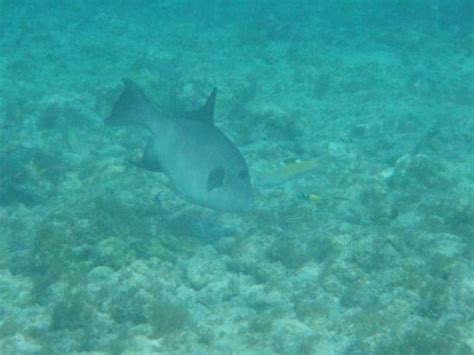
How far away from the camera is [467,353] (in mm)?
3131

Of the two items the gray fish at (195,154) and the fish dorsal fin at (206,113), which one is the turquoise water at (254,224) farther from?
the fish dorsal fin at (206,113)

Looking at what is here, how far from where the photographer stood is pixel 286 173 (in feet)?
18.9

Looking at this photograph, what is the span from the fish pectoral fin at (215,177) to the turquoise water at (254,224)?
945 mm

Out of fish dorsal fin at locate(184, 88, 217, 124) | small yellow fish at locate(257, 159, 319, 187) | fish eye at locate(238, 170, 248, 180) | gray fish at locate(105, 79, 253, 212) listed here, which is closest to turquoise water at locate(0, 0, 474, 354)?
small yellow fish at locate(257, 159, 319, 187)

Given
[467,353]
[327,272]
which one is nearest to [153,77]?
[327,272]

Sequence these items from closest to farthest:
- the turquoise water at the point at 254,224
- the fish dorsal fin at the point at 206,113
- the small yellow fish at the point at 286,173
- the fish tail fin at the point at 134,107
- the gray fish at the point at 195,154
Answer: the turquoise water at the point at 254,224 < the gray fish at the point at 195,154 < the fish dorsal fin at the point at 206,113 < the fish tail fin at the point at 134,107 < the small yellow fish at the point at 286,173

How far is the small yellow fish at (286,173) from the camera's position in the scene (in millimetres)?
5750

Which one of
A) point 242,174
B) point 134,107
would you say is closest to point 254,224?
point 242,174

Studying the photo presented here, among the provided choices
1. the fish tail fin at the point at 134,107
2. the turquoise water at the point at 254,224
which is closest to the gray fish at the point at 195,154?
the fish tail fin at the point at 134,107

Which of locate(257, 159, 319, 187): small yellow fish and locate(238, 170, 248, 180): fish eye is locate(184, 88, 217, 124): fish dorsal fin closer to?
locate(238, 170, 248, 180): fish eye

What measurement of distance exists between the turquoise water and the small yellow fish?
0.06 m

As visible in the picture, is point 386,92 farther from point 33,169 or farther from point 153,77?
point 33,169

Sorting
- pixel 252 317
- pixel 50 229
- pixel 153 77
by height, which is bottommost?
pixel 252 317

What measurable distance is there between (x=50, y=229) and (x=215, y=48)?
12.0 m
